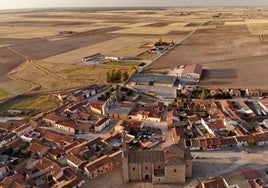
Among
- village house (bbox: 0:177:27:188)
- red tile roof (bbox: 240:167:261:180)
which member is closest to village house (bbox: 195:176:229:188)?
red tile roof (bbox: 240:167:261:180)

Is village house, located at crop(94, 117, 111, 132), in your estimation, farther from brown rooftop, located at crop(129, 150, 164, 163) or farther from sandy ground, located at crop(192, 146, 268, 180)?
sandy ground, located at crop(192, 146, 268, 180)

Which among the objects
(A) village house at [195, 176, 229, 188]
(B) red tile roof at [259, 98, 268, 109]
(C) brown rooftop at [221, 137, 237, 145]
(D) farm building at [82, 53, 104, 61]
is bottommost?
(A) village house at [195, 176, 229, 188]

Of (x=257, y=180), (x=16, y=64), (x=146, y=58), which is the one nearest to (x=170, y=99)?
(x=257, y=180)

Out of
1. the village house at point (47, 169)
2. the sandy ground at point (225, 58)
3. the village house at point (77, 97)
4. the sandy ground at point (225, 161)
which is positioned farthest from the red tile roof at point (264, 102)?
the village house at point (47, 169)

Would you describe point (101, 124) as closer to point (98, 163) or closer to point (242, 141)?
point (98, 163)

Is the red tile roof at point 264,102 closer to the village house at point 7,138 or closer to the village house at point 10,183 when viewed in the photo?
the village house at point 10,183

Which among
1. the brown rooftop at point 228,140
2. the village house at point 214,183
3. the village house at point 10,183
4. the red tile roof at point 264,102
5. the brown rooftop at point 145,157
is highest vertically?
the brown rooftop at point 145,157

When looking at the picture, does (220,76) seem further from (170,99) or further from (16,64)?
(16,64)
